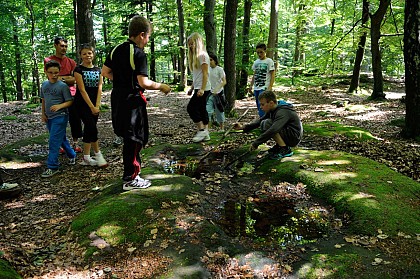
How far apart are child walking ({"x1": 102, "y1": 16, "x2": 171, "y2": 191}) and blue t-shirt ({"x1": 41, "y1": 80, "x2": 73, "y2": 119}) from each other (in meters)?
1.80

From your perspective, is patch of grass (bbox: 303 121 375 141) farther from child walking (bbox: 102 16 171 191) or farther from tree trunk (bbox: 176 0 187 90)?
tree trunk (bbox: 176 0 187 90)

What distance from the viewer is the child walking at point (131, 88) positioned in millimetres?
3824

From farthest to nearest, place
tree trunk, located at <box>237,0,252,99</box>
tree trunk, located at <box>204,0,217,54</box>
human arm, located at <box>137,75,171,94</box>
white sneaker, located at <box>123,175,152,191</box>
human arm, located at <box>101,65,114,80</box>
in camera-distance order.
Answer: tree trunk, located at <box>237,0,252,99</box> < tree trunk, located at <box>204,0,217,54</box> < white sneaker, located at <box>123,175,152,191</box> < human arm, located at <box>101,65,114,80</box> < human arm, located at <box>137,75,171,94</box>

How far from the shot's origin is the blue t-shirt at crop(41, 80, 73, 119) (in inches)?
213

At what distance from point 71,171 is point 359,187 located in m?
4.90

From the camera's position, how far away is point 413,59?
6.28 metres

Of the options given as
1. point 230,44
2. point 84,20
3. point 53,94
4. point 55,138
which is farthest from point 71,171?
point 230,44

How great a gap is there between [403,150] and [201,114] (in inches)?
169

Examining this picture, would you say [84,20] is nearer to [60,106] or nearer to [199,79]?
[60,106]

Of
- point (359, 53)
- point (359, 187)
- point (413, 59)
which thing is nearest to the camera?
point (359, 187)

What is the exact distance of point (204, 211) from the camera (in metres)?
3.82

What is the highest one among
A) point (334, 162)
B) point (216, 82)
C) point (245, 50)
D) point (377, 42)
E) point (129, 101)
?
point (245, 50)

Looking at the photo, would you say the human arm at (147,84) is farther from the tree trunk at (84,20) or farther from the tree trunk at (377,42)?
the tree trunk at (377,42)

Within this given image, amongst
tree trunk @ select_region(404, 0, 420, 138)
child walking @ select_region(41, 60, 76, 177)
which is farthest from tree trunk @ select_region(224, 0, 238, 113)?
child walking @ select_region(41, 60, 76, 177)
